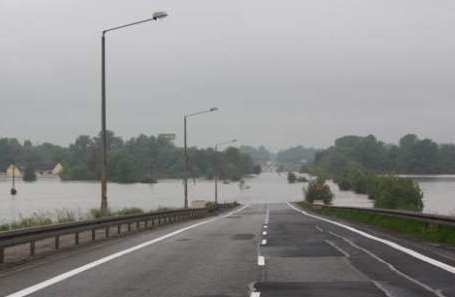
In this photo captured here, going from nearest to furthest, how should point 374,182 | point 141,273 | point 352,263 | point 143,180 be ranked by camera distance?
point 141,273
point 352,263
point 374,182
point 143,180

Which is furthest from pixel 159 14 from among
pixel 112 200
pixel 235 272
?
pixel 112 200

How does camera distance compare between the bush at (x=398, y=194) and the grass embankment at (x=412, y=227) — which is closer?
the grass embankment at (x=412, y=227)

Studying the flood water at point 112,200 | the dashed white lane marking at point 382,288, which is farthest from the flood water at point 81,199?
the dashed white lane marking at point 382,288

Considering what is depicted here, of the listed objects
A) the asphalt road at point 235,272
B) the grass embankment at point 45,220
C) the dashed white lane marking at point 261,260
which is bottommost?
the asphalt road at point 235,272

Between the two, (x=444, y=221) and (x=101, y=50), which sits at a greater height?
(x=101, y=50)

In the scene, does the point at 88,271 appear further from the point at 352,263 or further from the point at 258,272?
the point at 352,263

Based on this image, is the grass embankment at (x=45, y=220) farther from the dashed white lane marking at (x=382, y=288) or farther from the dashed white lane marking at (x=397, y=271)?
the dashed white lane marking at (x=382, y=288)

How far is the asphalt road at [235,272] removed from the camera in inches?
430

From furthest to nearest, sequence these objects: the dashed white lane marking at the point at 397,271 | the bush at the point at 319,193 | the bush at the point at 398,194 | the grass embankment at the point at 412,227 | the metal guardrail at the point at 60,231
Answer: the bush at the point at 319,193 → the bush at the point at 398,194 → the grass embankment at the point at 412,227 → the metal guardrail at the point at 60,231 → the dashed white lane marking at the point at 397,271

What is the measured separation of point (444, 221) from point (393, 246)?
2.23 m

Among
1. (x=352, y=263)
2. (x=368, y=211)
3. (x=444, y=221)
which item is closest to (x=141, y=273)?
(x=352, y=263)

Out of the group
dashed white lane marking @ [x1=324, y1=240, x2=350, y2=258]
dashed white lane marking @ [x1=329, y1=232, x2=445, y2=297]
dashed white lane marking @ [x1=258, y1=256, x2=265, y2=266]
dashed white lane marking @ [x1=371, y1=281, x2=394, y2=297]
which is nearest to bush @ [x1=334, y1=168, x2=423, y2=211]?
dashed white lane marking @ [x1=324, y1=240, x2=350, y2=258]

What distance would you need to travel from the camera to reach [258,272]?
13250mm

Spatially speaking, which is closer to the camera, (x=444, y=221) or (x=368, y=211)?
(x=444, y=221)
